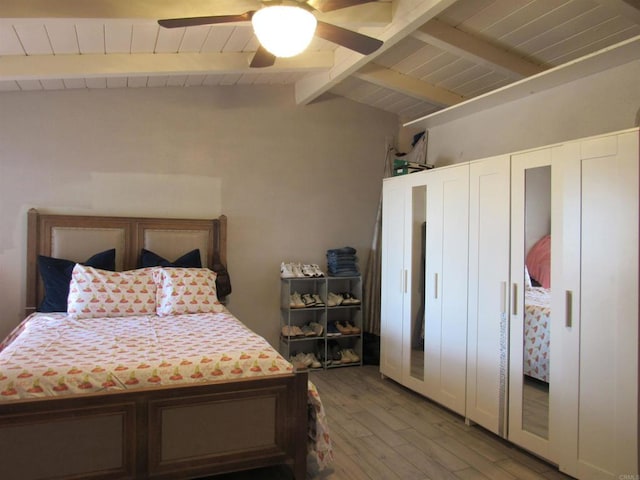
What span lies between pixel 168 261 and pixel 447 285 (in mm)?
2403

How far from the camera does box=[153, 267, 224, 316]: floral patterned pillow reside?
3.48 m

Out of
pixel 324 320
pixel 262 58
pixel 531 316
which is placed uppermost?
pixel 262 58

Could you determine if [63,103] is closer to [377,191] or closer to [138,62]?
[138,62]

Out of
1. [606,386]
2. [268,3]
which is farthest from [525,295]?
[268,3]

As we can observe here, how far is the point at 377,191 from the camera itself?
16.4 ft

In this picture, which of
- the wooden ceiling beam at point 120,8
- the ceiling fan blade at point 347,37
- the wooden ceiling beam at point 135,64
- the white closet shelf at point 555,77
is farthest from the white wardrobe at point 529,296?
the wooden ceiling beam at point 120,8

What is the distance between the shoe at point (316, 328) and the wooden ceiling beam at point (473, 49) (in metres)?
2.74

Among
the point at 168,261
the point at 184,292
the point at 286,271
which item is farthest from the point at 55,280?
the point at 286,271

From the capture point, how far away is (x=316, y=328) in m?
4.48

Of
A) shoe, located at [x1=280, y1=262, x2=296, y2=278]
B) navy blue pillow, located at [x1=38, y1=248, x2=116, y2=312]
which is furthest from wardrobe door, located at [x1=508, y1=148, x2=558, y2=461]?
navy blue pillow, located at [x1=38, y1=248, x2=116, y2=312]

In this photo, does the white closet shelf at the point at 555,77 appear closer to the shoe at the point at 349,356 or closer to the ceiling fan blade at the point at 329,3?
the ceiling fan blade at the point at 329,3

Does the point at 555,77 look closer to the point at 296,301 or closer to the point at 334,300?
the point at 334,300

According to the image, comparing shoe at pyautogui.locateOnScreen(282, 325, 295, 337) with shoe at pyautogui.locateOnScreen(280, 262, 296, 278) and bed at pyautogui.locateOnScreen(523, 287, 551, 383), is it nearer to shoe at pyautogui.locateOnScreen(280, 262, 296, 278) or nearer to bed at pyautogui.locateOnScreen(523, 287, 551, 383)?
shoe at pyautogui.locateOnScreen(280, 262, 296, 278)

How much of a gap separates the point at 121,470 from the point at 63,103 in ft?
10.2
